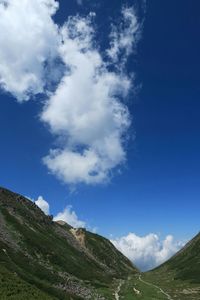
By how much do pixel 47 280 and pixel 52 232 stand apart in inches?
3441

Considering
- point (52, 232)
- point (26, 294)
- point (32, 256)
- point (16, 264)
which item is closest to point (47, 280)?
point (16, 264)

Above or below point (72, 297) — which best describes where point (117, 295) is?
above

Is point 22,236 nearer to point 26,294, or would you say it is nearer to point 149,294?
point 149,294

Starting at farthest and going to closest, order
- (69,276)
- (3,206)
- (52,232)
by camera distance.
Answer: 1. (52,232)
2. (3,206)
3. (69,276)

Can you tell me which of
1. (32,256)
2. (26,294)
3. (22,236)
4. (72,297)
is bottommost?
(26,294)

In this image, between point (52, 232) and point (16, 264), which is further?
point (52, 232)

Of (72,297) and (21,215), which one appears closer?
(72,297)

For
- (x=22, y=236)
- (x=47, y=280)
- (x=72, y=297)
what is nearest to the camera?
(x=72, y=297)

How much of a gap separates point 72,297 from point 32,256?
131 feet

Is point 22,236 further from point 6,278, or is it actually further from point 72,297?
point 6,278

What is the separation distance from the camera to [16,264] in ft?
350

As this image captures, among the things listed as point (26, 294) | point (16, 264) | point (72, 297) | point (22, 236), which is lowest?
point (26, 294)

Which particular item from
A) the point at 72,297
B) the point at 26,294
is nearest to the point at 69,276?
the point at 72,297

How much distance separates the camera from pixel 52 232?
189875mm
